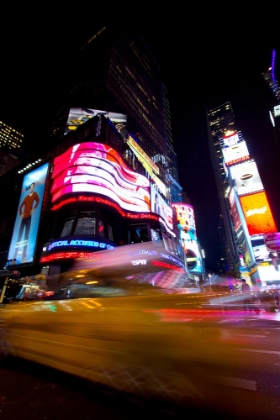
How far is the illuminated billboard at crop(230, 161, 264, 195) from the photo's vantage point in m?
→ 44.7

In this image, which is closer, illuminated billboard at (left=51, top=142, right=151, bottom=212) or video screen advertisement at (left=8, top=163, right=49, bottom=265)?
illuminated billboard at (left=51, top=142, right=151, bottom=212)

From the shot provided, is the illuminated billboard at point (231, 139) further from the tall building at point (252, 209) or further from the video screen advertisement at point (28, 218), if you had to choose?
the video screen advertisement at point (28, 218)

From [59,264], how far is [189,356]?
1943 centimetres

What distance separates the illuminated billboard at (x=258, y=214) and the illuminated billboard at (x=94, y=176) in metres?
27.2

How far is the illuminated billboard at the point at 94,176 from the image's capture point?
71.5 ft

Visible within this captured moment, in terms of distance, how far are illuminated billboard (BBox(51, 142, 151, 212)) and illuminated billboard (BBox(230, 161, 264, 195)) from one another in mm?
29436

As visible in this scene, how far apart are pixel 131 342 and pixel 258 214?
46.8 meters

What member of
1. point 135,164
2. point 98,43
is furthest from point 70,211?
A: point 98,43

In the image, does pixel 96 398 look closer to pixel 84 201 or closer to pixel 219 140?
pixel 84 201

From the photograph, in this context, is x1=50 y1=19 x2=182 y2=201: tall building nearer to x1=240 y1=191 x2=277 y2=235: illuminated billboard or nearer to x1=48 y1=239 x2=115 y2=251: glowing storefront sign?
x1=240 y1=191 x2=277 y2=235: illuminated billboard

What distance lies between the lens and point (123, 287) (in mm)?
4617

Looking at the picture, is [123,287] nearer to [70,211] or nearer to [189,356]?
[189,356]

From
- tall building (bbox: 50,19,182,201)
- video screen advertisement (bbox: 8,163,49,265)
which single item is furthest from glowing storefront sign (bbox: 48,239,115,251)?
tall building (bbox: 50,19,182,201)

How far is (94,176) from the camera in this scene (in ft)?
72.8
